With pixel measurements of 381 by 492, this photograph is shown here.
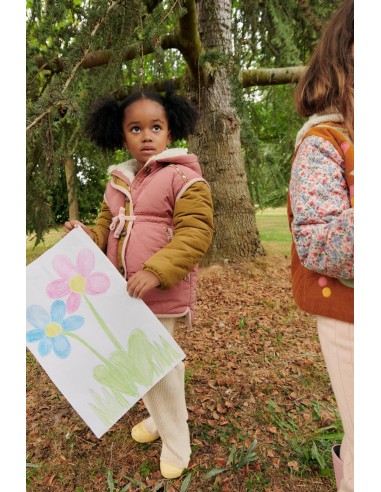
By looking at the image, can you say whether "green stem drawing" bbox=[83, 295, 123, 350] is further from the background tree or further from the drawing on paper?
the background tree

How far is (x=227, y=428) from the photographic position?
2100mm

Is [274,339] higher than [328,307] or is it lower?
lower

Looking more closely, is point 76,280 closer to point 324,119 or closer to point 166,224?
point 166,224

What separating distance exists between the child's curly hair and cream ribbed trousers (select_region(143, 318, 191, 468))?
872 millimetres

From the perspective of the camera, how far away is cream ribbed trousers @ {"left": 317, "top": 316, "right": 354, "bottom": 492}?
1.13 metres

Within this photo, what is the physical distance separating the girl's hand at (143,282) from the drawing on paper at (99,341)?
0.05 meters

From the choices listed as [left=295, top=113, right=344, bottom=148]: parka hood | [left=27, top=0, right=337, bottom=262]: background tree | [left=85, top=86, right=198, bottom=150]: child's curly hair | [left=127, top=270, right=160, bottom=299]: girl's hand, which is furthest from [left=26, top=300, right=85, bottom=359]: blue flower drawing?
[left=295, top=113, right=344, bottom=148]: parka hood

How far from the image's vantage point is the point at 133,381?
4.96 feet

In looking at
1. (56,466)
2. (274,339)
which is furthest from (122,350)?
(274,339)
